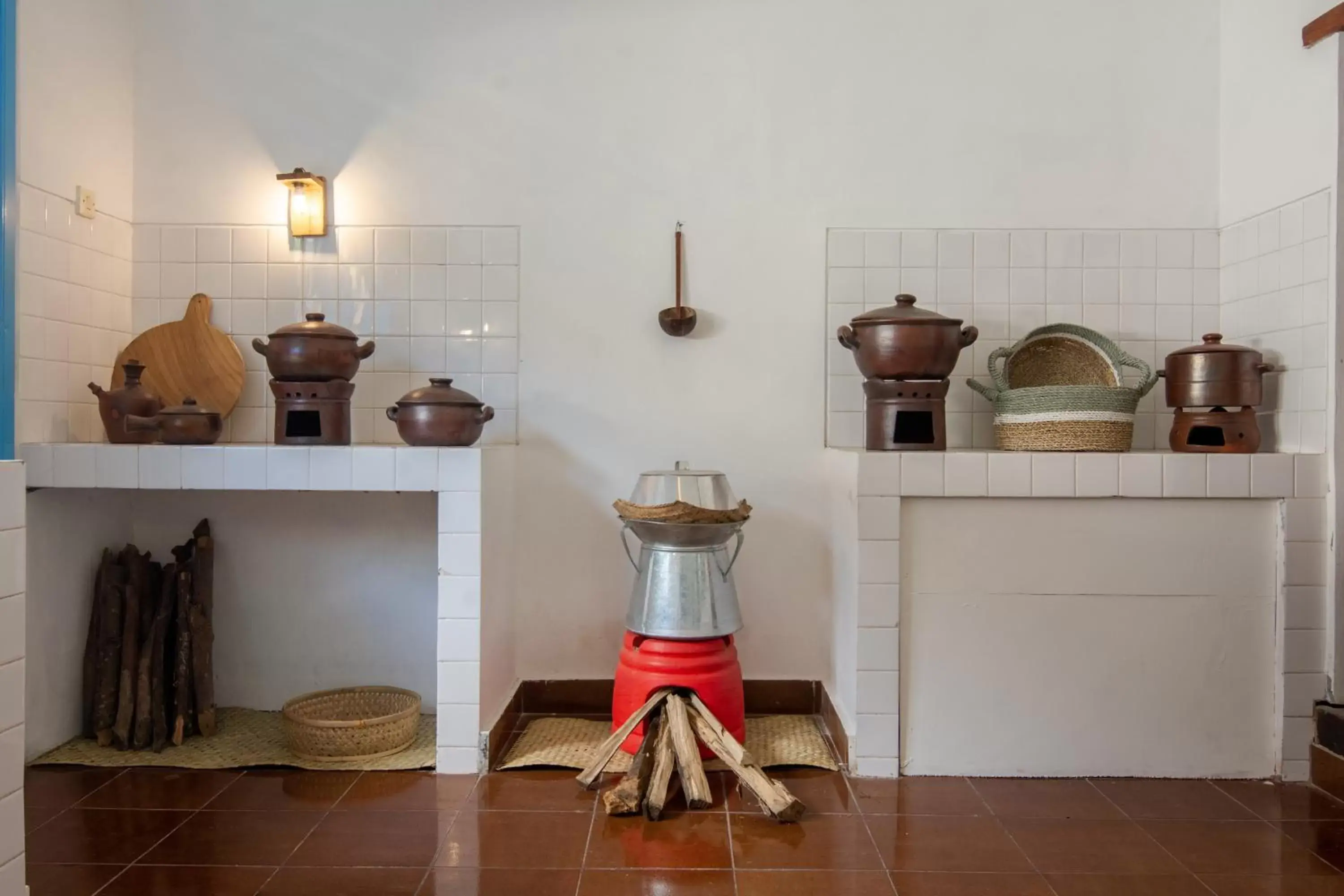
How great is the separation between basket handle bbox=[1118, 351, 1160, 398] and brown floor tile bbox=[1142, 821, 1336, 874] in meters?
1.12

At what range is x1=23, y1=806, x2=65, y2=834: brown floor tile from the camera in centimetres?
226

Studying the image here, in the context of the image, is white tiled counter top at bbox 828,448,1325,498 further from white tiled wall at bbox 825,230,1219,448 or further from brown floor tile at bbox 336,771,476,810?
brown floor tile at bbox 336,771,476,810

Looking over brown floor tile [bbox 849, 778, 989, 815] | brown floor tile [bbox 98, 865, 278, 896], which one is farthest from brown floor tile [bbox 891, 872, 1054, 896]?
brown floor tile [bbox 98, 865, 278, 896]

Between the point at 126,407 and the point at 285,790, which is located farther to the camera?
the point at 126,407

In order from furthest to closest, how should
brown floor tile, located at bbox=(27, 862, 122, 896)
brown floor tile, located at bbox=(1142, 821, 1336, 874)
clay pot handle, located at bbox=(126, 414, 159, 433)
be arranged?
clay pot handle, located at bbox=(126, 414, 159, 433)
brown floor tile, located at bbox=(1142, 821, 1336, 874)
brown floor tile, located at bbox=(27, 862, 122, 896)

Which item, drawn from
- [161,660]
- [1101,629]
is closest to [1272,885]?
[1101,629]

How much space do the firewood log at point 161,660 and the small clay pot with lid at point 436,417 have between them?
921 mm

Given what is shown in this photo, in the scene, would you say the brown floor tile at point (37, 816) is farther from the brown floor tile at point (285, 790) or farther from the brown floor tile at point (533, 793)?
the brown floor tile at point (533, 793)

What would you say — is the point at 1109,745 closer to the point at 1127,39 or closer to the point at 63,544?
the point at 1127,39

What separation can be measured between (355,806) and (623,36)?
2.45 m

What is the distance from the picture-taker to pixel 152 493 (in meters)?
3.13

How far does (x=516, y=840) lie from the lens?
7.25 ft

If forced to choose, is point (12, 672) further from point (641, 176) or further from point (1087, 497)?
point (1087, 497)

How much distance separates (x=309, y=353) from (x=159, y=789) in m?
1.23
